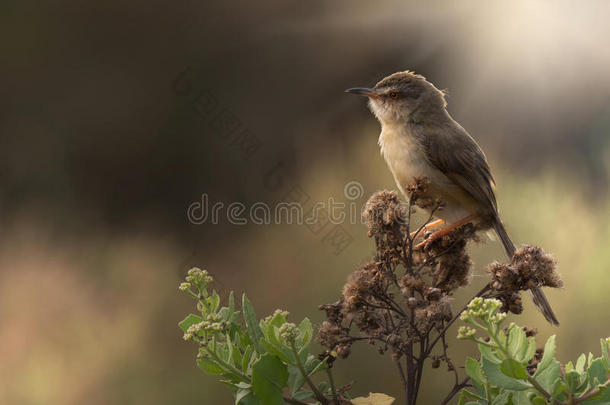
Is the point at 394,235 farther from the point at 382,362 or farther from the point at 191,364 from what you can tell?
the point at 191,364

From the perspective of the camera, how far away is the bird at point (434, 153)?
6.64 ft

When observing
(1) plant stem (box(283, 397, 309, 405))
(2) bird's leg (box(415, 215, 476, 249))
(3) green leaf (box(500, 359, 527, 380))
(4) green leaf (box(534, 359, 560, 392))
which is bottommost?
(4) green leaf (box(534, 359, 560, 392))

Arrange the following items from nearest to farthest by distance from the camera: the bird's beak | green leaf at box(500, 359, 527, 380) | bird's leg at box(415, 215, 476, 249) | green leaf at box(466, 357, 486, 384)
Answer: green leaf at box(500, 359, 527, 380), green leaf at box(466, 357, 486, 384), bird's leg at box(415, 215, 476, 249), the bird's beak

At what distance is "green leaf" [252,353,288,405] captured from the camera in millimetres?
1009

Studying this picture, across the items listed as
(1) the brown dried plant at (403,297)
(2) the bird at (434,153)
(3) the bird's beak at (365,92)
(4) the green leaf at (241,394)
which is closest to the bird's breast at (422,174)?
(2) the bird at (434,153)

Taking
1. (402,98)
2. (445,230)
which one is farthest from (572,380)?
(402,98)

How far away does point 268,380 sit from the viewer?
3.34 ft

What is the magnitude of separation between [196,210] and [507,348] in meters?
2.39

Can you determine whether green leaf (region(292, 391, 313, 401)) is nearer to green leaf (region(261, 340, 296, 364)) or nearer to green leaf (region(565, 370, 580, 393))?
green leaf (region(261, 340, 296, 364))

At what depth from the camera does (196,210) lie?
10.1 feet

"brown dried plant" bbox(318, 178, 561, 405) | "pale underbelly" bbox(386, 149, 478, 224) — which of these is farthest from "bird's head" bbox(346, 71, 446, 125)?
"brown dried plant" bbox(318, 178, 561, 405)

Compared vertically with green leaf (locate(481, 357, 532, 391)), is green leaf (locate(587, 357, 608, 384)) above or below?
below

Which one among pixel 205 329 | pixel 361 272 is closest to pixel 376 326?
pixel 361 272

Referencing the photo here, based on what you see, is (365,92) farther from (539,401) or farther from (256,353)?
(539,401)
